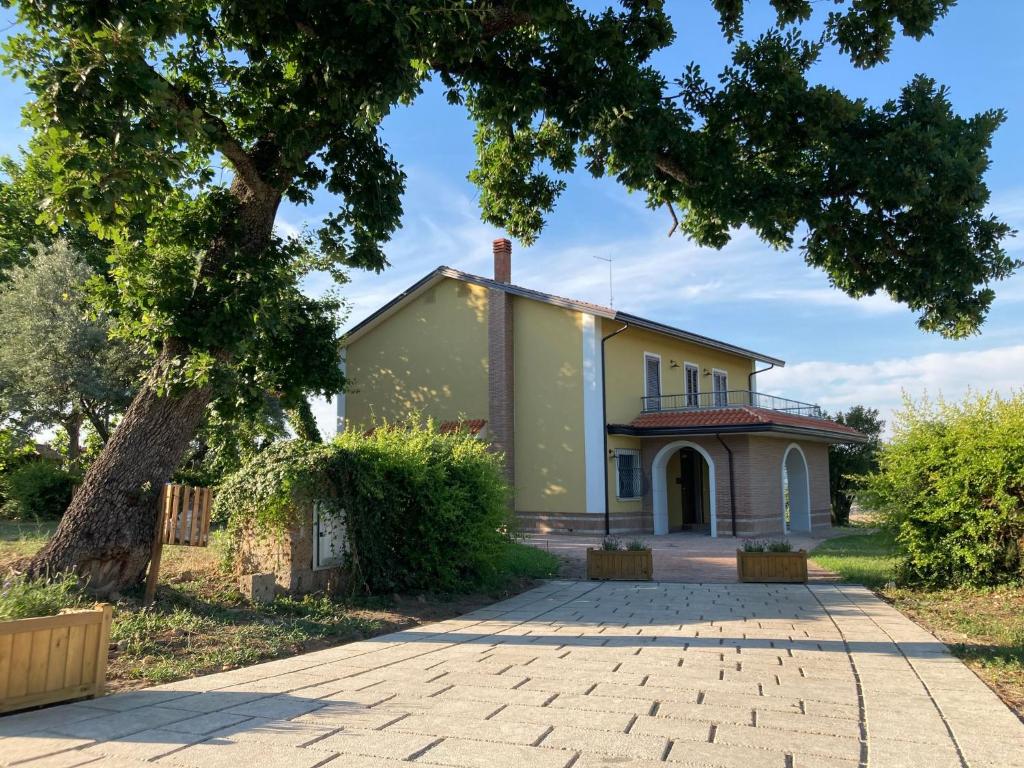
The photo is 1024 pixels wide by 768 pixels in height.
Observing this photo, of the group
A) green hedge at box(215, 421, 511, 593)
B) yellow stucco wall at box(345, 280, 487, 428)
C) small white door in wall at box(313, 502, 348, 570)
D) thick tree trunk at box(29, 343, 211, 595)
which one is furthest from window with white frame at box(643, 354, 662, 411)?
thick tree trunk at box(29, 343, 211, 595)

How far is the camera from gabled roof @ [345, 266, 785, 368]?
864 inches

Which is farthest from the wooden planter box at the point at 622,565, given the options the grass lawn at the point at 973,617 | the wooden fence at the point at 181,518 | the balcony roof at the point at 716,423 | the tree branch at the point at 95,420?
the tree branch at the point at 95,420

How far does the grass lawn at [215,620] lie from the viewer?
6191mm

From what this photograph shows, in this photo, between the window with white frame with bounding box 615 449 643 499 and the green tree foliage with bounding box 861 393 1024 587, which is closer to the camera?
the green tree foliage with bounding box 861 393 1024 587

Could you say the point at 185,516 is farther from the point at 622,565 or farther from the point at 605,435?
the point at 605,435

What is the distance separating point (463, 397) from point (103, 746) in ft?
66.0

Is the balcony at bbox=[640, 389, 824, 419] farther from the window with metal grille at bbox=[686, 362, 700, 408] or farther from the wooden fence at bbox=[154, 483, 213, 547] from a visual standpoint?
the wooden fence at bbox=[154, 483, 213, 547]

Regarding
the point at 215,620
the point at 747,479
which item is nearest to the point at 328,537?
the point at 215,620

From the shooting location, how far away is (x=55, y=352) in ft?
58.7

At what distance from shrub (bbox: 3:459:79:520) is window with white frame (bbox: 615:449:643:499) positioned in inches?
583

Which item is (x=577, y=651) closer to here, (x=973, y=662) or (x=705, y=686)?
(x=705, y=686)

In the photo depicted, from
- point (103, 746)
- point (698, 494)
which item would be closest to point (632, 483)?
point (698, 494)

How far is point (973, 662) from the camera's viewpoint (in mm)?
6555

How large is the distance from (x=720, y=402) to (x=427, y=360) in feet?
36.6
